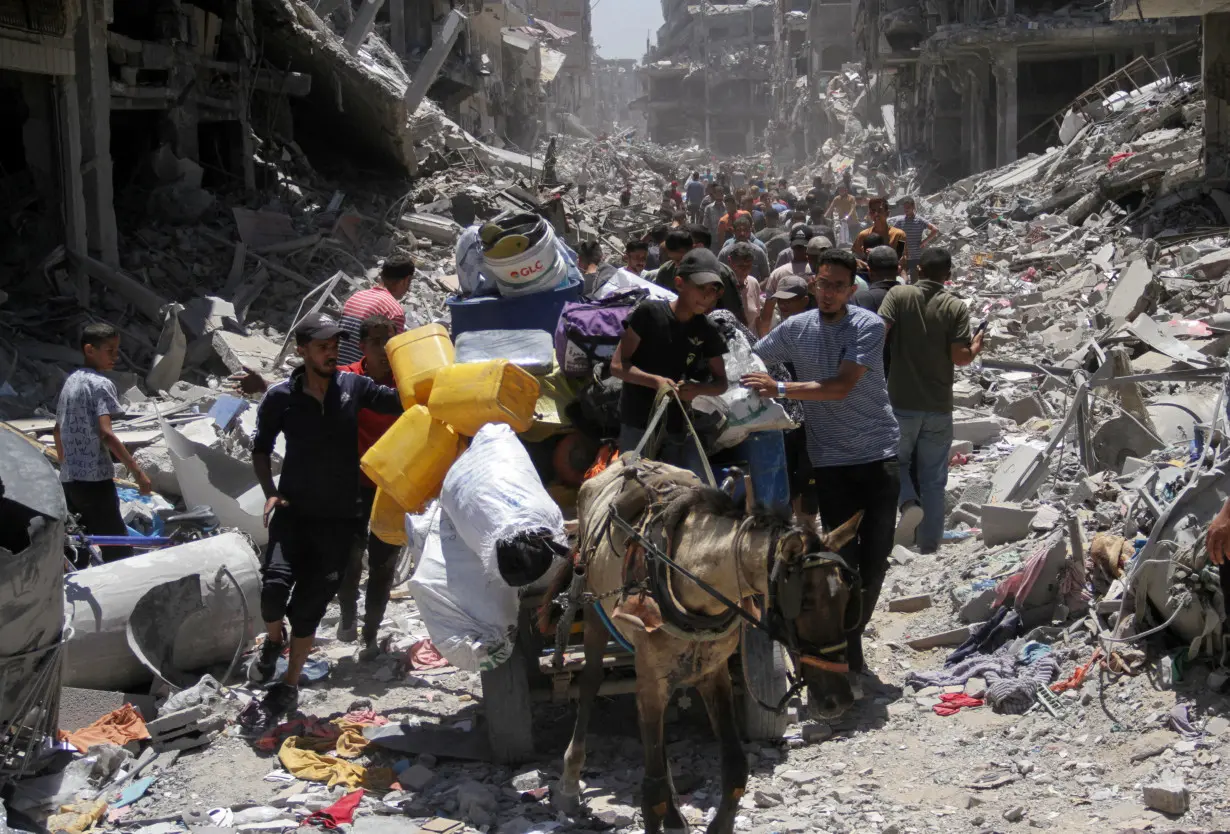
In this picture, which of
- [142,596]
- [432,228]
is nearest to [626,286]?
[142,596]

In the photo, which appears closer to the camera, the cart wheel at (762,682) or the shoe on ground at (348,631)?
the cart wheel at (762,682)

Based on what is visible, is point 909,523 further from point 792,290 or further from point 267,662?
point 267,662

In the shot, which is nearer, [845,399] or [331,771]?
[331,771]

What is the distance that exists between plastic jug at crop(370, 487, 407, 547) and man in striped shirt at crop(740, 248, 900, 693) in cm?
194

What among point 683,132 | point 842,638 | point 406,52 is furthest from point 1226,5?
point 683,132

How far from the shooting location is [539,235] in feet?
21.1

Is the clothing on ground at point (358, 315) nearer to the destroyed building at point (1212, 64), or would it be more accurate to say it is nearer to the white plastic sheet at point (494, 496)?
the white plastic sheet at point (494, 496)

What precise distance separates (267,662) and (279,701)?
33 centimetres

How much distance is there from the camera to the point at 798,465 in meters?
6.96

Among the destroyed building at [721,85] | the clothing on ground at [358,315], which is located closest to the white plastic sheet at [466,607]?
the clothing on ground at [358,315]

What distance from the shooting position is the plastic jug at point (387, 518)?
5789 mm

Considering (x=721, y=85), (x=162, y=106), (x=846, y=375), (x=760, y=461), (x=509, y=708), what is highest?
(x=721, y=85)

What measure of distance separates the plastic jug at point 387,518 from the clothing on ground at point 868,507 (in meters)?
1.98

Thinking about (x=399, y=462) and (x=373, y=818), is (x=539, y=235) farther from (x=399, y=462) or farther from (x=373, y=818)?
(x=373, y=818)
